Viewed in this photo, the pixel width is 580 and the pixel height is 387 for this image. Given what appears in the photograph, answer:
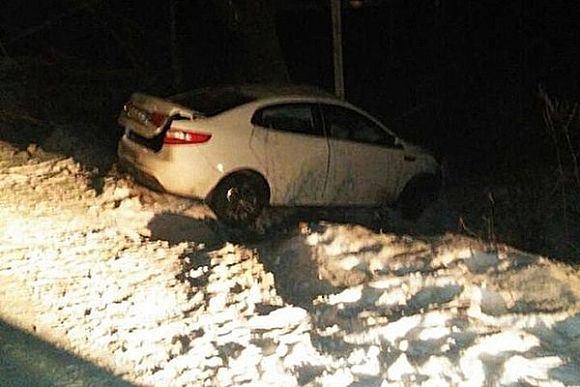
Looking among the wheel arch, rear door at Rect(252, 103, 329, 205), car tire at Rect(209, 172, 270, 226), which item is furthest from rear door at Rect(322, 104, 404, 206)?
car tire at Rect(209, 172, 270, 226)

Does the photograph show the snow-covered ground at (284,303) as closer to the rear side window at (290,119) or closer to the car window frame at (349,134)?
the rear side window at (290,119)

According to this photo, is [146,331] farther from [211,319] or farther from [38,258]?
[38,258]

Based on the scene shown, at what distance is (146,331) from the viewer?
19.9ft

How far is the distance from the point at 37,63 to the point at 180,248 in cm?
828

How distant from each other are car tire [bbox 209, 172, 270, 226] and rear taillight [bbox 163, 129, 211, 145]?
56 cm

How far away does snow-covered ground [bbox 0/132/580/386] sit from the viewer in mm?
5414

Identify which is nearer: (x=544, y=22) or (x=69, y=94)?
(x=69, y=94)

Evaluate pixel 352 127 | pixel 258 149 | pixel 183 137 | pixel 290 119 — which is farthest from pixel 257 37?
pixel 183 137

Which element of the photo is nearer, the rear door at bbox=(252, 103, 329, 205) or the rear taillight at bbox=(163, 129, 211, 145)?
the rear taillight at bbox=(163, 129, 211, 145)

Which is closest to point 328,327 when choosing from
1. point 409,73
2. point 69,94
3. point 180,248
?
point 180,248

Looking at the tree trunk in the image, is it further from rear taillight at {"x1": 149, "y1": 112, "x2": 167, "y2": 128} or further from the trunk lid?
rear taillight at {"x1": 149, "y1": 112, "x2": 167, "y2": 128}

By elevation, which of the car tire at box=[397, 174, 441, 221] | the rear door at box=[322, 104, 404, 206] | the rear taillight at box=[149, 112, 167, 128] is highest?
the rear taillight at box=[149, 112, 167, 128]

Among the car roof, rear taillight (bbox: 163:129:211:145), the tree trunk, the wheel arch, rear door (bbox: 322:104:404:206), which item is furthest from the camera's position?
the tree trunk

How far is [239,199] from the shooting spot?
9.70 m
